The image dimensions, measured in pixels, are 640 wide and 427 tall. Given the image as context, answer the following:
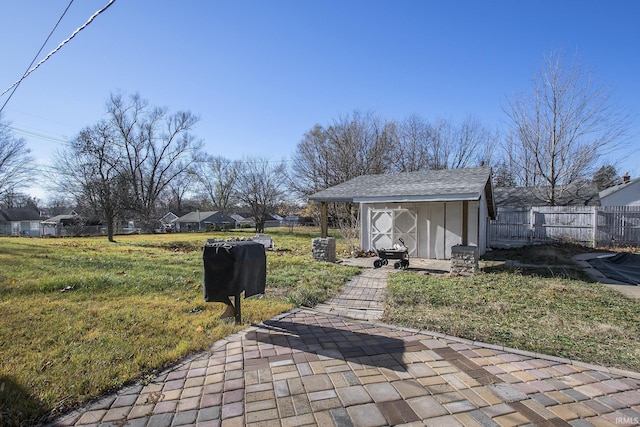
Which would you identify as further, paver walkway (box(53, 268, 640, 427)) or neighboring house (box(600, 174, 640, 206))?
neighboring house (box(600, 174, 640, 206))

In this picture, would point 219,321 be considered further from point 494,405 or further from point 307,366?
point 494,405

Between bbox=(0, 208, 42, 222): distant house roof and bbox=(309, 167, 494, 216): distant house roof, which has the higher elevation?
bbox=(309, 167, 494, 216): distant house roof

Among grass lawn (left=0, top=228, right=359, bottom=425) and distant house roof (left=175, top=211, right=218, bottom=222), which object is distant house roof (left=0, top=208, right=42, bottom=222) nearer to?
distant house roof (left=175, top=211, right=218, bottom=222)

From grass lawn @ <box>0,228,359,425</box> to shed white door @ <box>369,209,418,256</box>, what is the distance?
4.38 metres

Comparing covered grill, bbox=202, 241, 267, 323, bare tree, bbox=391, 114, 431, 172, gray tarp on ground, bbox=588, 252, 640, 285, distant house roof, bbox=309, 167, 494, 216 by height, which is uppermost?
bare tree, bbox=391, 114, 431, 172

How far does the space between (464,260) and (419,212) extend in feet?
11.7

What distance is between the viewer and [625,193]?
26688 mm

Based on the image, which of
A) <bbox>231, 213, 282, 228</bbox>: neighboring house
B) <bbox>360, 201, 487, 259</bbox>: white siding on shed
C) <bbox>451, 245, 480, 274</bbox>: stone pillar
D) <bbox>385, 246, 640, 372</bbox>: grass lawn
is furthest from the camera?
<bbox>231, 213, 282, 228</bbox>: neighboring house

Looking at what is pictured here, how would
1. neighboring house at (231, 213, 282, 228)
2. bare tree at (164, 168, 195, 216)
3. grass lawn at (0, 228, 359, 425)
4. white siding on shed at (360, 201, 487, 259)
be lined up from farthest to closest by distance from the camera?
neighboring house at (231, 213, 282, 228) → bare tree at (164, 168, 195, 216) → white siding on shed at (360, 201, 487, 259) → grass lawn at (0, 228, 359, 425)

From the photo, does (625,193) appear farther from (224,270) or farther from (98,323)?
(98,323)

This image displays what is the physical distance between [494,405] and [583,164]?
65.0 ft

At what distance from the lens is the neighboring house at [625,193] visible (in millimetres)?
26062

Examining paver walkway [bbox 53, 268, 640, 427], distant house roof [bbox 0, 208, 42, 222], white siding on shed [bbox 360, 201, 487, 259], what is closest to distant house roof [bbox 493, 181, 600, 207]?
white siding on shed [bbox 360, 201, 487, 259]

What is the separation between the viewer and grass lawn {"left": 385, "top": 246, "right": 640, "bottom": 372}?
138 inches
